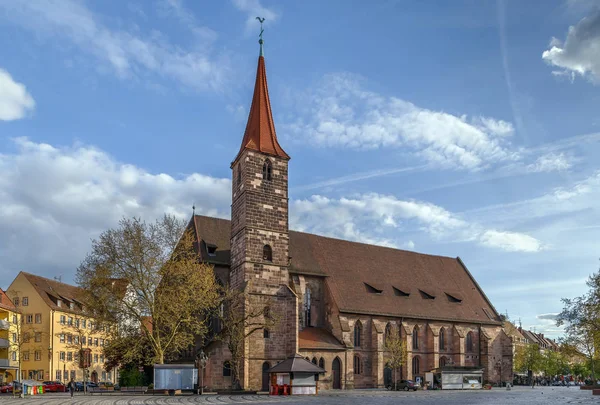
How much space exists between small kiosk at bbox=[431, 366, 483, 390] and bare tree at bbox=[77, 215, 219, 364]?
26.6m

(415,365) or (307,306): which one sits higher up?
(307,306)

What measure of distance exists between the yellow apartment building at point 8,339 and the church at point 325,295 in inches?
1011

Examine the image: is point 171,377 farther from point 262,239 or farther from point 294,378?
point 262,239

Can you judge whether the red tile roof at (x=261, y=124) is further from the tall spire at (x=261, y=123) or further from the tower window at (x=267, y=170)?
the tower window at (x=267, y=170)

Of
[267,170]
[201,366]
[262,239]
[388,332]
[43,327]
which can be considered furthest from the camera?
[43,327]

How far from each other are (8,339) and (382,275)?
40578 millimetres

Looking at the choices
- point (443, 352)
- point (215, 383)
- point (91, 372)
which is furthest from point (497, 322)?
point (91, 372)

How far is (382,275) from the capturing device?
70.6 metres

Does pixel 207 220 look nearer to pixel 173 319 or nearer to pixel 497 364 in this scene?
pixel 173 319

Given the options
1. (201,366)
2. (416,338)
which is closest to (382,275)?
(416,338)

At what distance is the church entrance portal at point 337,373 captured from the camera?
196 ft

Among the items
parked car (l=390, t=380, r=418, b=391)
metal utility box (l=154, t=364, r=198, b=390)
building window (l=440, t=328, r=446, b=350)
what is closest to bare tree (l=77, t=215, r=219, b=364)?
metal utility box (l=154, t=364, r=198, b=390)

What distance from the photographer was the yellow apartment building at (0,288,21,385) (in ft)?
225

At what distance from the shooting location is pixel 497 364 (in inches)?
2881
